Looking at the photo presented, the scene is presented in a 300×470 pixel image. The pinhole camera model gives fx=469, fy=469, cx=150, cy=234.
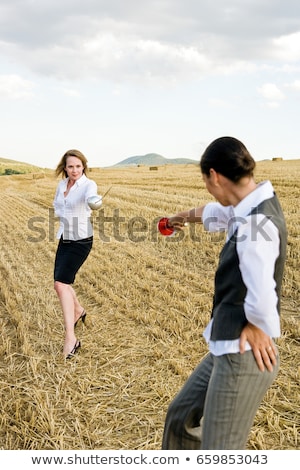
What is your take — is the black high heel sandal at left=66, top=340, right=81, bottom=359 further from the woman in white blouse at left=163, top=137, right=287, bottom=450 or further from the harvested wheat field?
the woman in white blouse at left=163, top=137, right=287, bottom=450

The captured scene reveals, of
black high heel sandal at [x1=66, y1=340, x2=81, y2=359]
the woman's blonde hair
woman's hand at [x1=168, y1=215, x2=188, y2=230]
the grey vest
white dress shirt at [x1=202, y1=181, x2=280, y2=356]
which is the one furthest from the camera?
the woman's blonde hair

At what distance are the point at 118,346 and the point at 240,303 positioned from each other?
3.18m

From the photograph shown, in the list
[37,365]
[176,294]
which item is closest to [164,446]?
[37,365]

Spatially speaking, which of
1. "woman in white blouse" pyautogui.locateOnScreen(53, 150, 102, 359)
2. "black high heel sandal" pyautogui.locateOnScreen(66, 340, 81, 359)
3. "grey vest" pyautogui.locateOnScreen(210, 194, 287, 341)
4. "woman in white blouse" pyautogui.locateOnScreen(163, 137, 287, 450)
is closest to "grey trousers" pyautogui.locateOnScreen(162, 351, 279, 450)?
"woman in white blouse" pyautogui.locateOnScreen(163, 137, 287, 450)

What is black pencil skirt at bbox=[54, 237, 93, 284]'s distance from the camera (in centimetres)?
496

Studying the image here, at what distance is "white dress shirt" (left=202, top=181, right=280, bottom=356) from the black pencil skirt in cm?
318

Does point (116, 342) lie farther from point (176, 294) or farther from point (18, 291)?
point (18, 291)

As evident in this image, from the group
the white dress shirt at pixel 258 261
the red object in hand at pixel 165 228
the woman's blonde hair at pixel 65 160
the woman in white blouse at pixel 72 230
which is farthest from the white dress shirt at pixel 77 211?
the white dress shirt at pixel 258 261

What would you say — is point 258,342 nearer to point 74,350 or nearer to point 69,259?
point 74,350

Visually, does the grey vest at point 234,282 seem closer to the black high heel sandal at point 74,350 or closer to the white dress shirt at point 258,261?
the white dress shirt at point 258,261

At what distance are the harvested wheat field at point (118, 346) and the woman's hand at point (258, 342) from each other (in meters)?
1.54
